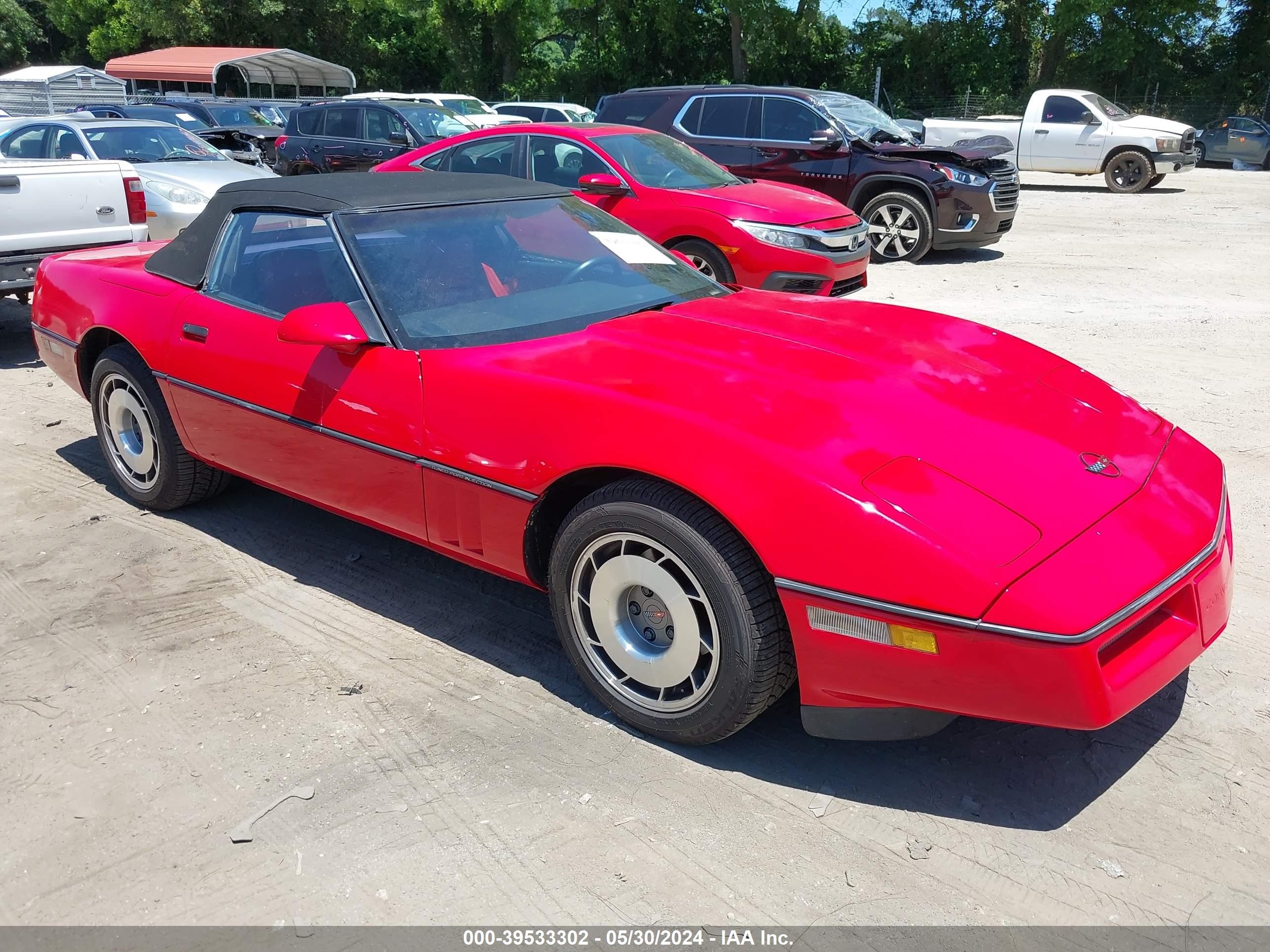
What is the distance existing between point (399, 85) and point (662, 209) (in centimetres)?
4155

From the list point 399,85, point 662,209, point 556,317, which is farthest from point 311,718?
point 399,85

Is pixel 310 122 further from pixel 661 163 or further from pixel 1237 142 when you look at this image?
pixel 1237 142

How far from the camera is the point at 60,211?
295 inches

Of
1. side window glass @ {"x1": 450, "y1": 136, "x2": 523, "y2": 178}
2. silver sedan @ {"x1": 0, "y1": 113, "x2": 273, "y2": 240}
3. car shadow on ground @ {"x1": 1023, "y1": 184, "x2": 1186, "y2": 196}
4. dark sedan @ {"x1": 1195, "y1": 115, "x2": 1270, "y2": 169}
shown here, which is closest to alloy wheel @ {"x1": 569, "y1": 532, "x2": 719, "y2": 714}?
side window glass @ {"x1": 450, "y1": 136, "x2": 523, "y2": 178}

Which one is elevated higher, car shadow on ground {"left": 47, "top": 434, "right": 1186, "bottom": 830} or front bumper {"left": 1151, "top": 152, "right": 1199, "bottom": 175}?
front bumper {"left": 1151, "top": 152, "right": 1199, "bottom": 175}

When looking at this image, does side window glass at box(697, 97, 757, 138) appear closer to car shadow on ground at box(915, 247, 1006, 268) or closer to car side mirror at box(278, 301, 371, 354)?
car shadow on ground at box(915, 247, 1006, 268)

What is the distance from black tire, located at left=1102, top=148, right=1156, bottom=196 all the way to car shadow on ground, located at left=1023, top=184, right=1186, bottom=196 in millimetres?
123

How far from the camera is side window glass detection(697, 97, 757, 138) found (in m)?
11.4

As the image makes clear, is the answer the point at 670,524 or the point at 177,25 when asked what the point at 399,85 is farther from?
the point at 670,524

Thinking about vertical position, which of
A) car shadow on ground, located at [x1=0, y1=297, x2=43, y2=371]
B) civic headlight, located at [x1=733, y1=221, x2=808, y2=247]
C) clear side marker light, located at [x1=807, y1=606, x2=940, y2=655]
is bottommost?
car shadow on ground, located at [x1=0, y1=297, x2=43, y2=371]

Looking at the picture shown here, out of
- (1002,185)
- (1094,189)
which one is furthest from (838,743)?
(1094,189)

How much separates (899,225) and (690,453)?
29.8 feet

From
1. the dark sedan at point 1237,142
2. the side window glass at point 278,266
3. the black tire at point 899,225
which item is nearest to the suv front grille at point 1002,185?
the black tire at point 899,225
